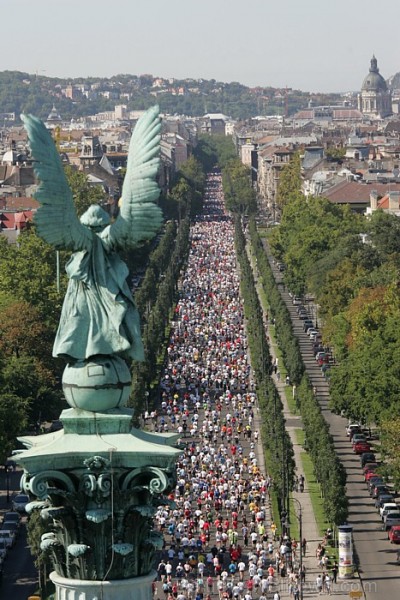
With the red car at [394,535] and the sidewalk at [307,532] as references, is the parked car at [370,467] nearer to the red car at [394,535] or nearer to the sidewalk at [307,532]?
the sidewalk at [307,532]

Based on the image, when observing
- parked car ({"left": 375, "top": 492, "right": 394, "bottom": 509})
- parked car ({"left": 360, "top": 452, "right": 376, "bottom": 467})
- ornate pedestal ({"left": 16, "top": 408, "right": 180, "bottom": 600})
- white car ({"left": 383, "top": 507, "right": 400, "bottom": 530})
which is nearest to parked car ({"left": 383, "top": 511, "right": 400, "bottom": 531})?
white car ({"left": 383, "top": 507, "right": 400, "bottom": 530})

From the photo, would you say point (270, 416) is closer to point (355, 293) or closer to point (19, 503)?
point (19, 503)

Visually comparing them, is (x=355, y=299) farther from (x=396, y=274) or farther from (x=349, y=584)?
(x=349, y=584)

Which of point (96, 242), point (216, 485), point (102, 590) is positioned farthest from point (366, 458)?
point (102, 590)

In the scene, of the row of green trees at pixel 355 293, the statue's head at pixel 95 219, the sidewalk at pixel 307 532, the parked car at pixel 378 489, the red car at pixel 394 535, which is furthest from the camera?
the row of green trees at pixel 355 293

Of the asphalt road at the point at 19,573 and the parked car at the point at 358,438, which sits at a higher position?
the asphalt road at the point at 19,573

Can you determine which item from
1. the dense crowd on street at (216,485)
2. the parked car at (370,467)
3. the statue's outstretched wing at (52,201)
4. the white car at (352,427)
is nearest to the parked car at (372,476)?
the parked car at (370,467)
